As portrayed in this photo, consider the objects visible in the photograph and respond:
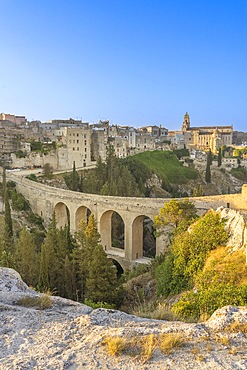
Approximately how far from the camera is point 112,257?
28.4 m

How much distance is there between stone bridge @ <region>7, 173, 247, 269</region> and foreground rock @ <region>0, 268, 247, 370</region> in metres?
17.8

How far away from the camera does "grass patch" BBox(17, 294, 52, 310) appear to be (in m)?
5.66

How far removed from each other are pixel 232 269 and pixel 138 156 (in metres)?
53.9

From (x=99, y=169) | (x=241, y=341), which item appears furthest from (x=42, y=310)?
(x=99, y=169)

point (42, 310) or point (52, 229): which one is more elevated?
point (42, 310)

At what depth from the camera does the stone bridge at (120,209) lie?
22.9 metres

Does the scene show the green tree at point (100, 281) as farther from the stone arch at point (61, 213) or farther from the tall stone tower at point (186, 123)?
the tall stone tower at point (186, 123)

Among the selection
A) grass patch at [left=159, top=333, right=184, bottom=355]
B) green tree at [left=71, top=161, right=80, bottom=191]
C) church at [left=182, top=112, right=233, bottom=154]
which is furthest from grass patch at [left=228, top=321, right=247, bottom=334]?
church at [left=182, top=112, right=233, bottom=154]

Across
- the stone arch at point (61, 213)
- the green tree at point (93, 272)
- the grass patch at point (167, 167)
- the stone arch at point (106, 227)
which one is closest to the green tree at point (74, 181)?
the stone arch at point (61, 213)

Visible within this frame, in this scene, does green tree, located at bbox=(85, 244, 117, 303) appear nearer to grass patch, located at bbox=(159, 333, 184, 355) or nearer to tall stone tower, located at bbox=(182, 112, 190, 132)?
grass patch, located at bbox=(159, 333, 184, 355)

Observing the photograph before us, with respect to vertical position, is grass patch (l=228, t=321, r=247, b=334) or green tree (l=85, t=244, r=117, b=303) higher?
grass patch (l=228, t=321, r=247, b=334)

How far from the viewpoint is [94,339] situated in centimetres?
439

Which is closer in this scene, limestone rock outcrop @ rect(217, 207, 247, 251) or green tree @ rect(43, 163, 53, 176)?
limestone rock outcrop @ rect(217, 207, 247, 251)

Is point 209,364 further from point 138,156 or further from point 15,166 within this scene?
point 138,156
